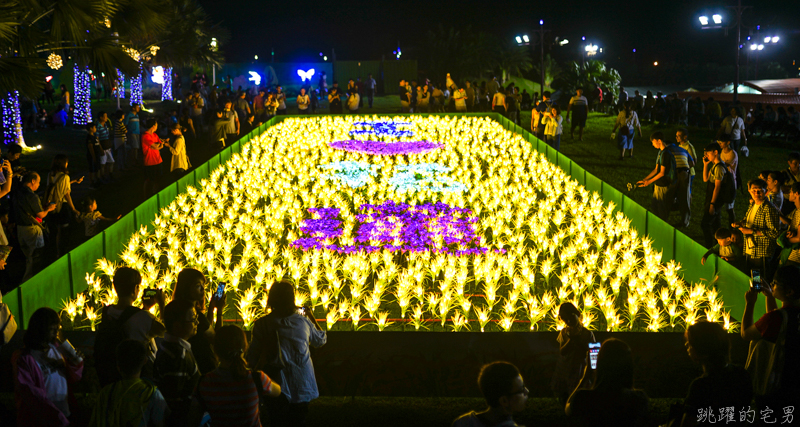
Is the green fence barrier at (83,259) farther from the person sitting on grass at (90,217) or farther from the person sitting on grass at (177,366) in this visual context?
the person sitting on grass at (177,366)

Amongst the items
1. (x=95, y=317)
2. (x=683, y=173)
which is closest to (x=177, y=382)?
(x=95, y=317)

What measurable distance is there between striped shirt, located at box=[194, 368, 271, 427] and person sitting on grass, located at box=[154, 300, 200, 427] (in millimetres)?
433

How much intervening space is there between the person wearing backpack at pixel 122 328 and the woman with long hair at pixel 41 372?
0.27m

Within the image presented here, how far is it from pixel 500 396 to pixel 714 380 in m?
1.52

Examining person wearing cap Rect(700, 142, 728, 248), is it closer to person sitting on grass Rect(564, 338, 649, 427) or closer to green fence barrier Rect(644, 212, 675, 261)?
green fence barrier Rect(644, 212, 675, 261)

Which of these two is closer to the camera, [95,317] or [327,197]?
[95,317]

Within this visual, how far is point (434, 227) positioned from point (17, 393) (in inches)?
362

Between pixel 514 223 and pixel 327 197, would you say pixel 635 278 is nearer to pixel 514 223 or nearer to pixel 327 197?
pixel 514 223

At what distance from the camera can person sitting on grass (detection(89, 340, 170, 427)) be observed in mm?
4426

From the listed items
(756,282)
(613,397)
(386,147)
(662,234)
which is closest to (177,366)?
(613,397)

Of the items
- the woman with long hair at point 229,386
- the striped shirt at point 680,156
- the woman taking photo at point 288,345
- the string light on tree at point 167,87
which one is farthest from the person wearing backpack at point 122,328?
the string light on tree at point 167,87

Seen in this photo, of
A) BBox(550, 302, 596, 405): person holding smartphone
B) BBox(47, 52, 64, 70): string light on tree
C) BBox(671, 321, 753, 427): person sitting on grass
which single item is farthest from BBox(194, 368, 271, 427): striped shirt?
BBox(47, 52, 64, 70): string light on tree

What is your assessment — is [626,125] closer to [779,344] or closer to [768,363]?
[768,363]

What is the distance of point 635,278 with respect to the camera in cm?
1027
